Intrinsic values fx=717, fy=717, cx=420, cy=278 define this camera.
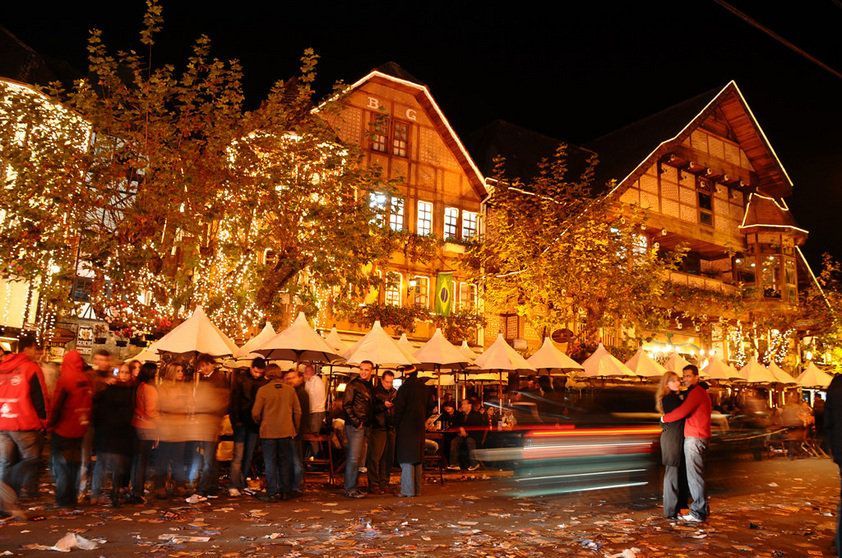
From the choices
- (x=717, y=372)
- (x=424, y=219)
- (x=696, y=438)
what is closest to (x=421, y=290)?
(x=424, y=219)

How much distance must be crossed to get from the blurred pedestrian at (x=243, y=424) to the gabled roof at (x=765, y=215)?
112ft

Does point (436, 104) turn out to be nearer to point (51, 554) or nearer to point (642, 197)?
point (642, 197)

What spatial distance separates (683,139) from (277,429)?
30916 mm

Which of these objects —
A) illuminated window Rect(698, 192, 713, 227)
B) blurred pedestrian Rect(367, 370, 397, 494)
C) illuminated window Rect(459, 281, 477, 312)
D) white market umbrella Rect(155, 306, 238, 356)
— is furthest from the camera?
illuminated window Rect(698, 192, 713, 227)

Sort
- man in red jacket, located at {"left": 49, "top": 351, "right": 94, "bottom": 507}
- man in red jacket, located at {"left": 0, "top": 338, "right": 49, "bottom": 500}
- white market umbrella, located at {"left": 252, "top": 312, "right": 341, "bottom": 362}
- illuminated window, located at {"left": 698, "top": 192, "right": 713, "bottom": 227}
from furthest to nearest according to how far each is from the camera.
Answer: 1. illuminated window, located at {"left": 698, "top": 192, "right": 713, "bottom": 227}
2. white market umbrella, located at {"left": 252, "top": 312, "right": 341, "bottom": 362}
3. man in red jacket, located at {"left": 49, "top": 351, "right": 94, "bottom": 507}
4. man in red jacket, located at {"left": 0, "top": 338, "right": 49, "bottom": 500}

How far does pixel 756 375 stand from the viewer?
26734 millimetres

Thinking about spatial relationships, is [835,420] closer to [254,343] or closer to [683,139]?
[254,343]

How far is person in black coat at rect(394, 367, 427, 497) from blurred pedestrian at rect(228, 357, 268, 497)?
2.31 metres

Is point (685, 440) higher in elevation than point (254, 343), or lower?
lower

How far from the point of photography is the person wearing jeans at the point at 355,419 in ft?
38.6

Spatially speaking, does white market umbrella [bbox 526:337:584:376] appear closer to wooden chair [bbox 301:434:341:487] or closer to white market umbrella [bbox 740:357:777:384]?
wooden chair [bbox 301:434:341:487]

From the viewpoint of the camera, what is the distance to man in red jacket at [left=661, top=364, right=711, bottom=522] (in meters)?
9.68

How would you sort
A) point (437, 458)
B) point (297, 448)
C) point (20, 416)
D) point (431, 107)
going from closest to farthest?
point (20, 416), point (297, 448), point (437, 458), point (431, 107)

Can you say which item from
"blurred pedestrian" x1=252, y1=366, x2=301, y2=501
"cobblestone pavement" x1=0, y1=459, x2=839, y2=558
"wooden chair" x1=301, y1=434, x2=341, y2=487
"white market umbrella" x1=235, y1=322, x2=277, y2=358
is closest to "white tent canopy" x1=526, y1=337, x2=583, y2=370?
"cobblestone pavement" x1=0, y1=459, x2=839, y2=558
